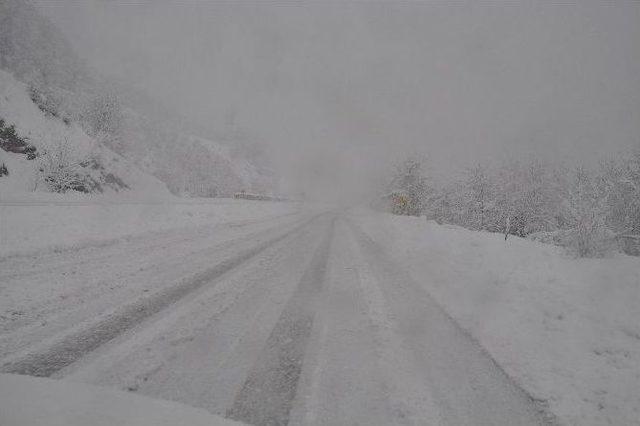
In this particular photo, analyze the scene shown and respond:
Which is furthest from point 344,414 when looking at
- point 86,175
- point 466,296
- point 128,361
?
point 86,175

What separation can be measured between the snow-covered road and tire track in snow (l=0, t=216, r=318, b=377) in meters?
0.02

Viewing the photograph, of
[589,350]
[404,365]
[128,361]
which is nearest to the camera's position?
[128,361]

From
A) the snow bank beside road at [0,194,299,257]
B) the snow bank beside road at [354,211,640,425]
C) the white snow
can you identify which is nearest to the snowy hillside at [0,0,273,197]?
the snow bank beside road at [0,194,299,257]

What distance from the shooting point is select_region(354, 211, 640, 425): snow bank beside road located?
3.65m

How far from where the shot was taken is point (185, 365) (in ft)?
10.9

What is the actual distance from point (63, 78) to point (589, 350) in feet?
262

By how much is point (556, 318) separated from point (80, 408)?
6577mm

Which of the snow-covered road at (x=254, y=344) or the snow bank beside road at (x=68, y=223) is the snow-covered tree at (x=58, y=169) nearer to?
the snow bank beside road at (x=68, y=223)

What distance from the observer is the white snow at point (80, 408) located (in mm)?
1799

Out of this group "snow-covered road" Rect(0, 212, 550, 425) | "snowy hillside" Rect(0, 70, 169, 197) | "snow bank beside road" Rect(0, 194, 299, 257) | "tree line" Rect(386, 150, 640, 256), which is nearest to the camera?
"snow-covered road" Rect(0, 212, 550, 425)

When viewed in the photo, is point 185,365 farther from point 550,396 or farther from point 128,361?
point 550,396

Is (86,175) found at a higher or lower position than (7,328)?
higher

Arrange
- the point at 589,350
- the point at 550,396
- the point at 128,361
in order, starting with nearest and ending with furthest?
the point at 128,361 < the point at 550,396 < the point at 589,350

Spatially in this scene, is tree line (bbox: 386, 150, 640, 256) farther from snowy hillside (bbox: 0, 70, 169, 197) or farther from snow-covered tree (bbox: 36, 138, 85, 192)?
snowy hillside (bbox: 0, 70, 169, 197)
